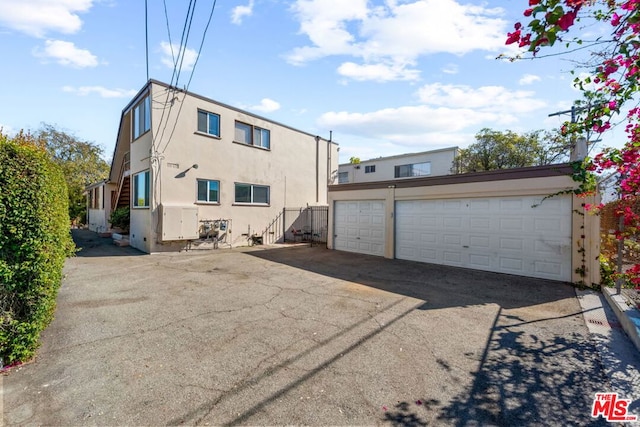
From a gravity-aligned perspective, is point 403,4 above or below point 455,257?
above

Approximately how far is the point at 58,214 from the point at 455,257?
9554mm

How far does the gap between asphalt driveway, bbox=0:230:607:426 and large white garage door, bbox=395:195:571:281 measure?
119cm

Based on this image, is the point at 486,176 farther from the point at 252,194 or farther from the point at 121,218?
the point at 121,218

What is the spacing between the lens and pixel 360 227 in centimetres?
1173

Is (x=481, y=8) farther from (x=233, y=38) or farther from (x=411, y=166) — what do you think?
(x=411, y=166)

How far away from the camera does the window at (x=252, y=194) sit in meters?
13.1

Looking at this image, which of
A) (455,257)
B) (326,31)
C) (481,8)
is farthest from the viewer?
(455,257)

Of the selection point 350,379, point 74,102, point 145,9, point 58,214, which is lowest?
point 350,379

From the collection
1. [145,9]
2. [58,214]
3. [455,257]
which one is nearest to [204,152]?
[145,9]

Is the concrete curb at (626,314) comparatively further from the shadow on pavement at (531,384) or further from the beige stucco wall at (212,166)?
the beige stucco wall at (212,166)

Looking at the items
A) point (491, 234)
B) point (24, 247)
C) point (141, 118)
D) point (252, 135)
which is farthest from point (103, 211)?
point (491, 234)

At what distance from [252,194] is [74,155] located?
22625 mm

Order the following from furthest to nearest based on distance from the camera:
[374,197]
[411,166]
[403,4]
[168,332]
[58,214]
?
[411,166], [374,197], [403,4], [168,332], [58,214]

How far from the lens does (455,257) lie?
9070 millimetres
